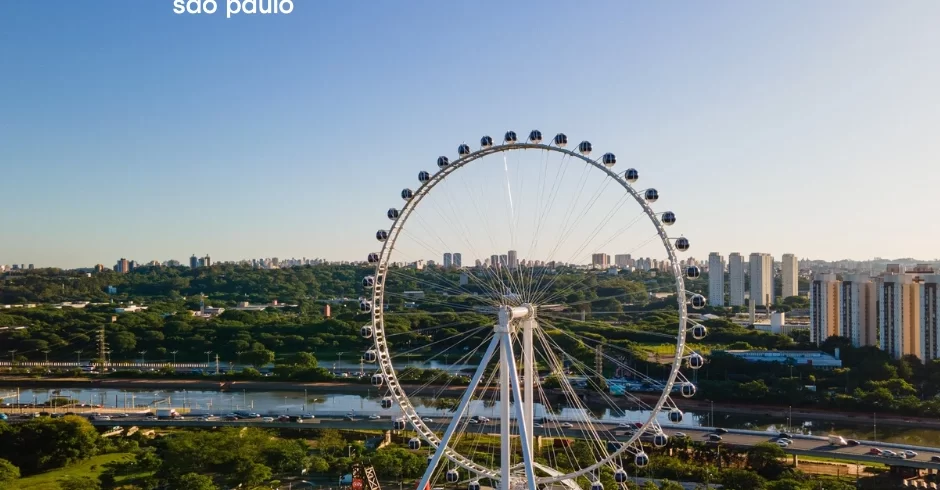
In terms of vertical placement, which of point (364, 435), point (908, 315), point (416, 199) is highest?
point (416, 199)

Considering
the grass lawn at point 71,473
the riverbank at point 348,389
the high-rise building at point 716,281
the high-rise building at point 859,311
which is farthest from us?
the high-rise building at point 716,281

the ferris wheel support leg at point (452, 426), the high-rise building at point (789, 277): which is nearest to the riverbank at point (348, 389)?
the ferris wheel support leg at point (452, 426)

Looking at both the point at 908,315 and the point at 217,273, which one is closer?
the point at 908,315

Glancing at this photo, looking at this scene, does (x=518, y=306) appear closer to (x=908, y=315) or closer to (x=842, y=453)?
(x=842, y=453)

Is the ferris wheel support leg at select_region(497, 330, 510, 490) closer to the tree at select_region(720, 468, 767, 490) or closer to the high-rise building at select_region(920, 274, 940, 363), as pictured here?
the tree at select_region(720, 468, 767, 490)

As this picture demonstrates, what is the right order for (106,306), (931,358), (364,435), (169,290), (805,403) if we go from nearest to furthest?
(364,435) → (805,403) → (931,358) → (106,306) → (169,290)

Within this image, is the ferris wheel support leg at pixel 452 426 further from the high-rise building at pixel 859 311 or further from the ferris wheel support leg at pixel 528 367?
the high-rise building at pixel 859 311

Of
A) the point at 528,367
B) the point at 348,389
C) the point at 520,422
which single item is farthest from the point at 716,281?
the point at 520,422

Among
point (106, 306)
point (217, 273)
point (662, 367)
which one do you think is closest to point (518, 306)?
point (662, 367)
